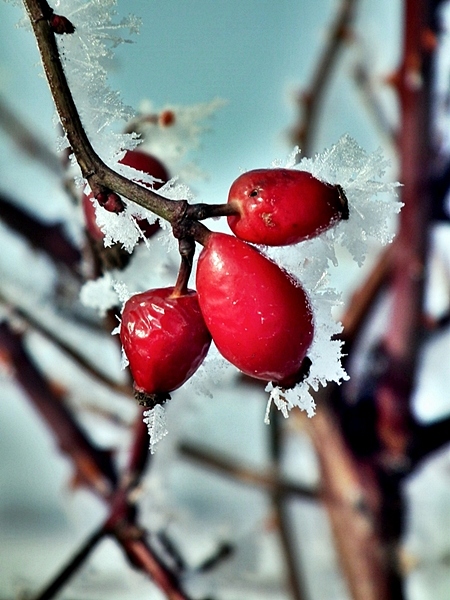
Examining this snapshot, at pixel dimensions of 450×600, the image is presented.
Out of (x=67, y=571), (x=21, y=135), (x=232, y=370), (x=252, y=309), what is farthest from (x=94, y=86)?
(x=21, y=135)

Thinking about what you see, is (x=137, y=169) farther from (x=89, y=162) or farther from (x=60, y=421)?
(x=60, y=421)

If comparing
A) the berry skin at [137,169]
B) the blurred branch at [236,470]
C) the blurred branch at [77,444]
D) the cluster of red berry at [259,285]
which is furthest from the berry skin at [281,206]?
the blurred branch at [236,470]

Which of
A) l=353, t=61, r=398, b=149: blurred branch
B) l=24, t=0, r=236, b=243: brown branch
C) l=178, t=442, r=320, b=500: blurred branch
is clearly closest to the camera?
l=24, t=0, r=236, b=243: brown branch

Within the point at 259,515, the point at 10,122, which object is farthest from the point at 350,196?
the point at 259,515

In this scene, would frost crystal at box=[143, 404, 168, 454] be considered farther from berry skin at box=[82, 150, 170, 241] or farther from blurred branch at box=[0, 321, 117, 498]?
blurred branch at box=[0, 321, 117, 498]

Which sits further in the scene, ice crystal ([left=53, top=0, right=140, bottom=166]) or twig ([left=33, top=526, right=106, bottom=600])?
twig ([left=33, top=526, right=106, bottom=600])

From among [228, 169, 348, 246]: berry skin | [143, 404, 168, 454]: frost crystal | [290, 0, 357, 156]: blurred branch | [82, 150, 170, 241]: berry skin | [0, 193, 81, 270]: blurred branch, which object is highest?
[290, 0, 357, 156]: blurred branch

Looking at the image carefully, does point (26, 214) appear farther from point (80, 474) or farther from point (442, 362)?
point (442, 362)

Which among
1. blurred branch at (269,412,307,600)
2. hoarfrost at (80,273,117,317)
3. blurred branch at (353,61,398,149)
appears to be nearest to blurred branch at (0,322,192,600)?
hoarfrost at (80,273,117,317)
